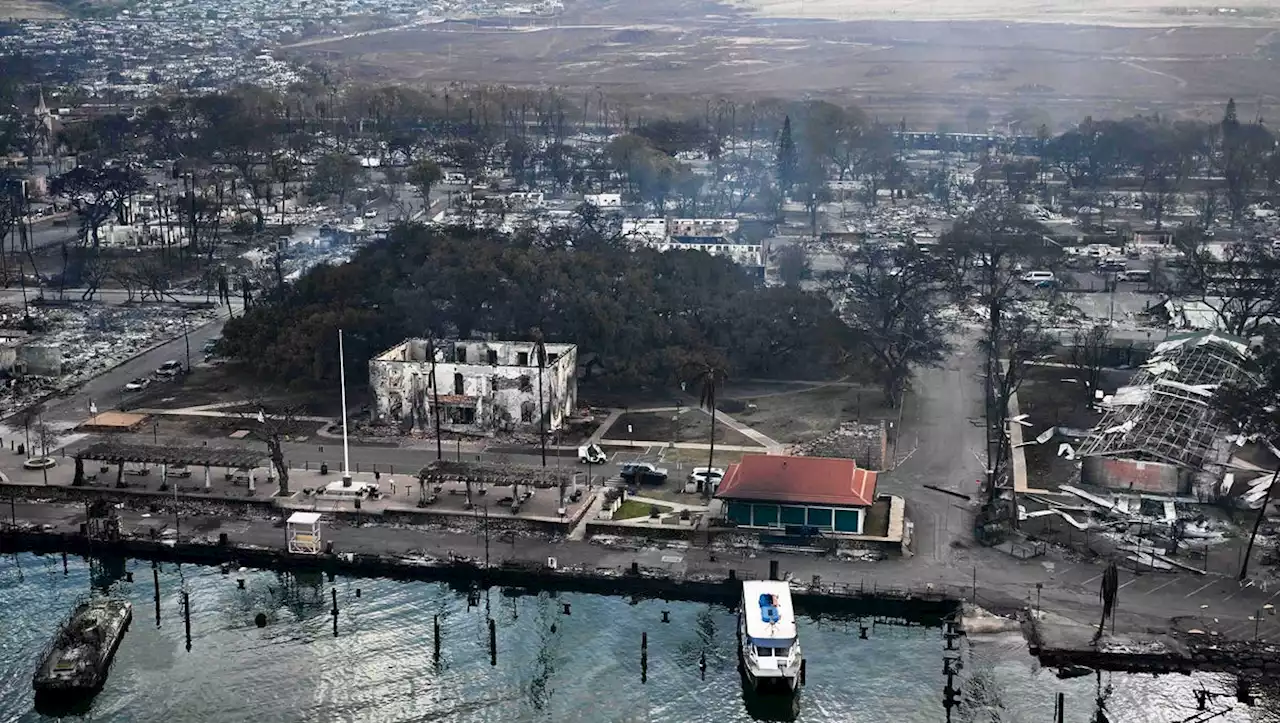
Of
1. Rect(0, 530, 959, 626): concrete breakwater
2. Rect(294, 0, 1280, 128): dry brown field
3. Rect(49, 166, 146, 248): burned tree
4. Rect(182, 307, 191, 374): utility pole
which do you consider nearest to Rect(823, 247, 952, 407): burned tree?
Rect(0, 530, 959, 626): concrete breakwater

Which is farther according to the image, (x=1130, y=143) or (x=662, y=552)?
(x=1130, y=143)

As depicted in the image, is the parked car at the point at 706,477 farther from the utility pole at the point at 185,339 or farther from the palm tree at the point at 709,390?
the utility pole at the point at 185,339

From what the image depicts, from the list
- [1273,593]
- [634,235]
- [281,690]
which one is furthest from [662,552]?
[634,235]

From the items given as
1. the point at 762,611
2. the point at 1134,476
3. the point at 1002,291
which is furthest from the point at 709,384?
the point at 1002,291

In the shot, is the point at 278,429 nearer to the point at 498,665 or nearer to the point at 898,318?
the point at 498,665

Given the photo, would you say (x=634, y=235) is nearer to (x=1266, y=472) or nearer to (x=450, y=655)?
(x=1266, y=472)

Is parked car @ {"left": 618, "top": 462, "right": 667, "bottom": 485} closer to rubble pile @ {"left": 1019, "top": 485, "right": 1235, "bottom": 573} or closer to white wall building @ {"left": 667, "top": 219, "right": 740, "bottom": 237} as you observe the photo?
rubble pile @ {"left": 1019, "top": 485, "right": 1235, "bottom": 573}
